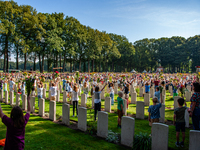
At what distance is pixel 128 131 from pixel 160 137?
3.76 ft

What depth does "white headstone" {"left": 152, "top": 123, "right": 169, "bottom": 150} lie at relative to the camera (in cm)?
484

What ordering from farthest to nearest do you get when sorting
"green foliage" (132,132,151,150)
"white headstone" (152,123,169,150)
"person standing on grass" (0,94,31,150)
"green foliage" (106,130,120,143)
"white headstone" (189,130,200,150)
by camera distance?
"green foliage" (106,130,120,143) < "green foliage" (132,132,151,150) < "white headstone" (152,123,169,150) < "white headstone" (189,130,200,150) < "person standing on grass" (0,94,31,150)

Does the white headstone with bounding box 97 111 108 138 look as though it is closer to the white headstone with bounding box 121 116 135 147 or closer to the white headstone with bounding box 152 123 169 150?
the white headstone with bounding box 121 116 135 147

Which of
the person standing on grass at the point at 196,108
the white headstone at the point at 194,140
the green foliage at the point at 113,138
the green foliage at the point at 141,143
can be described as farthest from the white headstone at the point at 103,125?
the person standing on grass at the point at 196,108

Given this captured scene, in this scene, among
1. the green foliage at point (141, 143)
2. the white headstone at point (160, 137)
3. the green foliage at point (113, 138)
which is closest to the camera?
the white headstone at point (160, 137)

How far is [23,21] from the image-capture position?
4219 centimetres

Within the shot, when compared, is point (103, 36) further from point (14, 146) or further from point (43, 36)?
point (14, 146)

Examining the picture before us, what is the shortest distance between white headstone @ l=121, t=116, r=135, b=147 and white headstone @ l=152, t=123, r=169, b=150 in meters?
0.78

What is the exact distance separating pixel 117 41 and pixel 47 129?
8037 cm

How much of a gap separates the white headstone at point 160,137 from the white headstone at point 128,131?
78 cm

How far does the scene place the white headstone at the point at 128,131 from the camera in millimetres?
5520

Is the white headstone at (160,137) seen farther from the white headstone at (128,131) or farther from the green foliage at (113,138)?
the green foliage at (113,138)

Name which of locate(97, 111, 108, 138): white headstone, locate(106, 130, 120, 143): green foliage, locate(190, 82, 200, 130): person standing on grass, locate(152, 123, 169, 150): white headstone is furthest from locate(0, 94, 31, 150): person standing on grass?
locate(190, 82, 200, 130): person standing on grass

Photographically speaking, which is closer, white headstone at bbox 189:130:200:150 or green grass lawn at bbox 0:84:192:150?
white headstone at bbox 189:130:200:150
